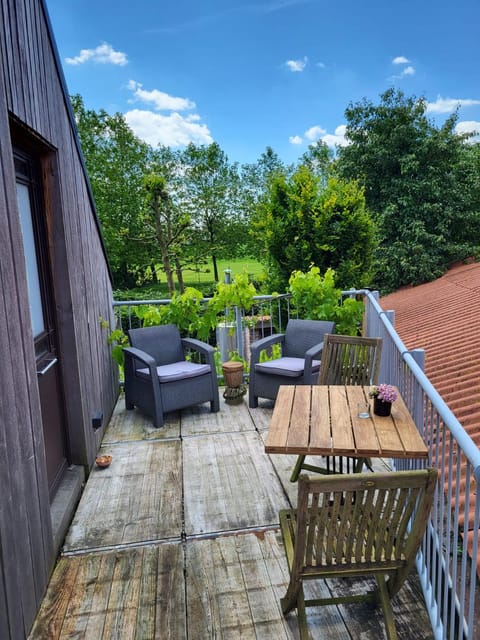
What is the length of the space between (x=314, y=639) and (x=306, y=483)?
0.90 m

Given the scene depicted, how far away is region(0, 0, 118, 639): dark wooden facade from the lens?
75.2 inches

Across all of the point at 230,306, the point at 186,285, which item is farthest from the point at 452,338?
the point at 186,285

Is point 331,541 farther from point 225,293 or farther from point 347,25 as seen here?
point 347,25

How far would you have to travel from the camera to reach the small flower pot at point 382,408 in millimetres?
2467

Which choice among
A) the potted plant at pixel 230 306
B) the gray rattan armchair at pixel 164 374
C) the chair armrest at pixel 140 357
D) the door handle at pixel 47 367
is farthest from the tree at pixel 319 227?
the door handle at pixel 47 367

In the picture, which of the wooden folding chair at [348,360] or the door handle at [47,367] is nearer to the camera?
the door handle at [47,367]

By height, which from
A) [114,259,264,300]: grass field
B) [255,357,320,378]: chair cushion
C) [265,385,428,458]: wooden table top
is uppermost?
[265,385,428,458]: wooden table top

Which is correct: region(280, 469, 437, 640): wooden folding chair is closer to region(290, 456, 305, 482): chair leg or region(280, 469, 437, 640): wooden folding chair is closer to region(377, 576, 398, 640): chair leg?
region(377, 576, 398, 640): chair leg

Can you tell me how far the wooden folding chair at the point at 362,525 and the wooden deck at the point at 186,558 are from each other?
0.31 meters

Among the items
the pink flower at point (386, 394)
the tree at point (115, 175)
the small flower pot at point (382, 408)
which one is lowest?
the small flower pot at point (382, 408)

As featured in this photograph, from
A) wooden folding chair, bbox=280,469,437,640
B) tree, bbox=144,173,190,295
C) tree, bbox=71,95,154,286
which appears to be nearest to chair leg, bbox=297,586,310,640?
wooden folding chair, bbox=280,469,437,640

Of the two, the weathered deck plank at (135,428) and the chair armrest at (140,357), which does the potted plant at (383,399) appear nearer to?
the weathered deck plank at (135,428)

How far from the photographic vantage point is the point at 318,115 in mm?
40812

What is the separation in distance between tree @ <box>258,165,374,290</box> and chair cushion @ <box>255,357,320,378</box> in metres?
6.05
